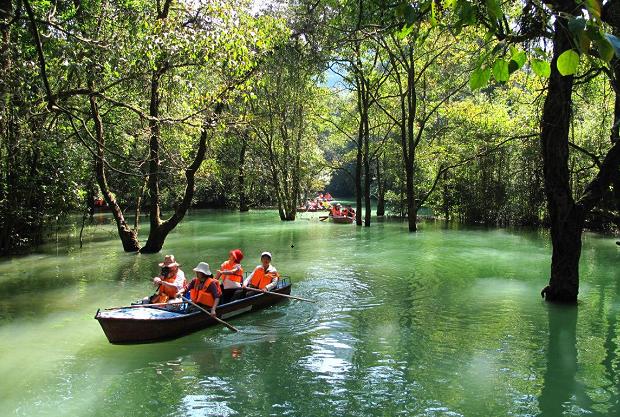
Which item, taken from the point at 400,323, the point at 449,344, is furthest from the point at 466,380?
the point at 400,323

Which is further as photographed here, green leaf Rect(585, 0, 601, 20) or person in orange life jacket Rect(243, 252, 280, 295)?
person in orange life jacket Rect(243, 252, 280, 295)

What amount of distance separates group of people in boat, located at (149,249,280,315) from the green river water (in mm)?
551

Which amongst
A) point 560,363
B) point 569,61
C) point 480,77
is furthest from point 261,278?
point 569,61

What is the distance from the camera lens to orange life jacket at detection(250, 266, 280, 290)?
11.1 meters

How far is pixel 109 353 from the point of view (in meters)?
8.15

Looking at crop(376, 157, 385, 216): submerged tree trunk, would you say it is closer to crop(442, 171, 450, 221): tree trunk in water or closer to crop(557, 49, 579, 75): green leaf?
crop(442, 171, 450, 221): tree trunk in water

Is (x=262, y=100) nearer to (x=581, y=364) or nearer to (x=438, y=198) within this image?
(x=438, y=198)

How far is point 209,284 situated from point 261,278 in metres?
1.88

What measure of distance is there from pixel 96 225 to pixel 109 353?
25.2 metres

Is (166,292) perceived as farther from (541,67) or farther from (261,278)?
(541,67)

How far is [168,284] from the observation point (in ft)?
31.6

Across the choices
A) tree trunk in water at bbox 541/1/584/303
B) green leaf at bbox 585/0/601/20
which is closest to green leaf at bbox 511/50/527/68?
green leaf at bbox 585/0/601/20

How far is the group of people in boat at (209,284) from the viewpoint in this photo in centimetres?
938

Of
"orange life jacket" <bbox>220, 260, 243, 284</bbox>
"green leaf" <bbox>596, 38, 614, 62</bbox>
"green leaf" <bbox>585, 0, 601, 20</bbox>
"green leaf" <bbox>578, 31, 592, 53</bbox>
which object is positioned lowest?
"orange life jacket" <bbox>220, 260, 243, 284</bbox>
